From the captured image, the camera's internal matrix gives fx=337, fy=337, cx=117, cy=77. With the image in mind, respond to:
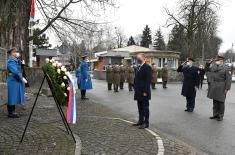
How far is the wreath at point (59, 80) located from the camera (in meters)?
7.48

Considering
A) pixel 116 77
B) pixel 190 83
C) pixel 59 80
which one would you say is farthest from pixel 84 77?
pixel 59 80

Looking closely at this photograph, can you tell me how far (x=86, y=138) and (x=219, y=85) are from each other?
4832 millimetres

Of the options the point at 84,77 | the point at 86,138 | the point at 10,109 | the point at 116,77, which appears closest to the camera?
the point at 86,138

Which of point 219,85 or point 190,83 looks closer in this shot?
point 219,85

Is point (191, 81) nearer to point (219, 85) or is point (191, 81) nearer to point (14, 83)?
point (219, 85)

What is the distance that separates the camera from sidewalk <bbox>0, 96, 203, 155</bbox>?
584cm

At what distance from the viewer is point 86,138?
6.75 meters

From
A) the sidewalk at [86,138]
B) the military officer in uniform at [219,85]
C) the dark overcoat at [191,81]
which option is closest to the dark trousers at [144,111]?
the sidewalk at [86,138]

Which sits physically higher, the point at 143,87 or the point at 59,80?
the point at 59,80

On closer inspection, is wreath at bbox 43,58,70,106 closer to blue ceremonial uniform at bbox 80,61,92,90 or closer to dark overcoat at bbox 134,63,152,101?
dark overcoat at bbox 134,63,152,101

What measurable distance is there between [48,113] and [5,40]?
22.9 feet

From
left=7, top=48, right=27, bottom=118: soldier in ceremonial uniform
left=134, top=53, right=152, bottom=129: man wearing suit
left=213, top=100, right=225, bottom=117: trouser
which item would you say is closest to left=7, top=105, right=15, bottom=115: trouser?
left=7, top=48, right=27, bottom=118: soldier in ceremonial uniform

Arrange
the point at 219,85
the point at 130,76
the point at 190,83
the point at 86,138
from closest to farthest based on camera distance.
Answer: the point at 86,138
the point at 219,85
the point at 190,83
the point at 130,76

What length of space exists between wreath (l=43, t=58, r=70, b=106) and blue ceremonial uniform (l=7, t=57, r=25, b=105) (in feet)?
5.00
